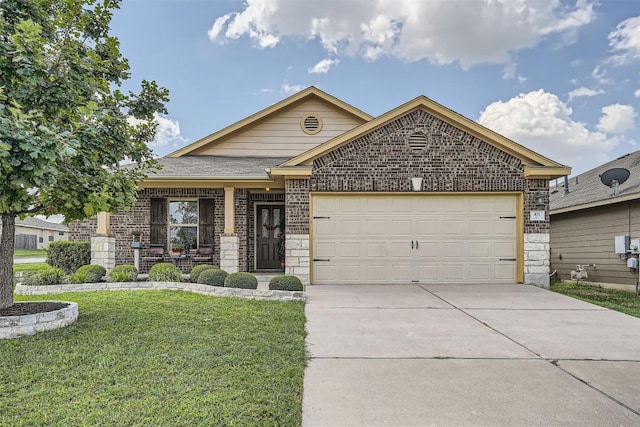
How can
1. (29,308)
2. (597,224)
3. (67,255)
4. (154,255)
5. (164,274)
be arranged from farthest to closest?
(597,224) < (154,255) < (67,255) < (164,274) < (29,308)

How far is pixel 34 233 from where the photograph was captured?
38.0m

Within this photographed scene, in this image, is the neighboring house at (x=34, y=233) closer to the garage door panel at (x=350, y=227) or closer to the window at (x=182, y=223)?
the window at (x=182, y=223)

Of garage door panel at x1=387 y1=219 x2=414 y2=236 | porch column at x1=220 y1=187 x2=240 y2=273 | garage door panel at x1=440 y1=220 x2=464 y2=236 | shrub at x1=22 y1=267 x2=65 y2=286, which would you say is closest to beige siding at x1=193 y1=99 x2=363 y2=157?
porch column at x1=220 y1=187 x2=240 y2=273

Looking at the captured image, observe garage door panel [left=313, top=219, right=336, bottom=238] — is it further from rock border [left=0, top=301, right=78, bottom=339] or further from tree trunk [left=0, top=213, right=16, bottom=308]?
tree trunk [left=0, top=213, right=16, bottom=308]

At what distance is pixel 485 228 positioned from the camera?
989 cm

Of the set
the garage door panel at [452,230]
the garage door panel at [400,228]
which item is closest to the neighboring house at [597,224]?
the garage door panel at [452,230]

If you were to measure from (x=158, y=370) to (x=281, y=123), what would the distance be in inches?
414

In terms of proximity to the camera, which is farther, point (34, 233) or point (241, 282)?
point (34, 233)

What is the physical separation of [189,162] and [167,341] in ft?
28.0

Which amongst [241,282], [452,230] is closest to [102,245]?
[241,282]

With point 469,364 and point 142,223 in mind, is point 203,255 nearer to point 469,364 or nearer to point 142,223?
point 142,223

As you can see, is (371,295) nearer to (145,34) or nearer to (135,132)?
(135,132)

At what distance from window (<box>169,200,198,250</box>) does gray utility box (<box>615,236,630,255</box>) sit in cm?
1140

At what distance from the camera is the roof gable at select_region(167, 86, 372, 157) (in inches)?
519
